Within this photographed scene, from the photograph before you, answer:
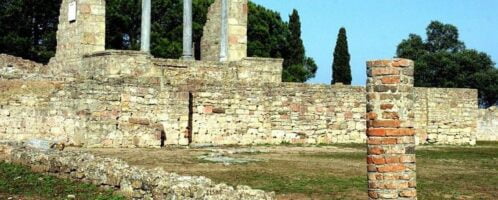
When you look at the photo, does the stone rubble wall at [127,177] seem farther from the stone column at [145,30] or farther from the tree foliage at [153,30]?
the tree foliage at [153,30]

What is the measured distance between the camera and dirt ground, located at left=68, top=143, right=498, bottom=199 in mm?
12070

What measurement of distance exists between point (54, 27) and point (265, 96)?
26302 millimetres

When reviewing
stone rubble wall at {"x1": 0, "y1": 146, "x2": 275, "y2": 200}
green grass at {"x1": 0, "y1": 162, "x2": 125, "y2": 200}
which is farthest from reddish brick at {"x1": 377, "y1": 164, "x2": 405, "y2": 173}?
green grass at {"x1": 0, "y1": 162, "x2": 125, "y2": 200}

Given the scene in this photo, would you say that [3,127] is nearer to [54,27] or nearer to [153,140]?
[153,140]

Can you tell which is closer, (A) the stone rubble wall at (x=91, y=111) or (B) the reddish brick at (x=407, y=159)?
(B) the reddish brick at (x=407, y=159)

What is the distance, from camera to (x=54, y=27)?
46375mm

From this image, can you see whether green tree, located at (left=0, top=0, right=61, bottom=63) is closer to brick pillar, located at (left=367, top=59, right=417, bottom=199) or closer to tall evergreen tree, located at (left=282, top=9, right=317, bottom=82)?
tall evergreen tree, located at (left=282, top=9, right=317, bottom=82)

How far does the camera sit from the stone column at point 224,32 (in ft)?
88.6

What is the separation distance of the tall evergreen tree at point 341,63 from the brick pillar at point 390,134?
4525cm

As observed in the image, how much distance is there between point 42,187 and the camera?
11820 mm

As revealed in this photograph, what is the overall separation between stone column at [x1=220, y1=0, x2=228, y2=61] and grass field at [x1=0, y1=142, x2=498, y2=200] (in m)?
6.52

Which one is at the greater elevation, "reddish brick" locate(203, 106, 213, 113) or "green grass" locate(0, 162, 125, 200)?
"reddish brick" locate(203, 106, 213, 113)

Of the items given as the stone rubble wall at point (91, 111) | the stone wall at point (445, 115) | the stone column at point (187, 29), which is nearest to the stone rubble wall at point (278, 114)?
the stone rubble wall at point (91, 111)

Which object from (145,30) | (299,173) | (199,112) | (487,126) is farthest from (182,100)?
(487,126)
